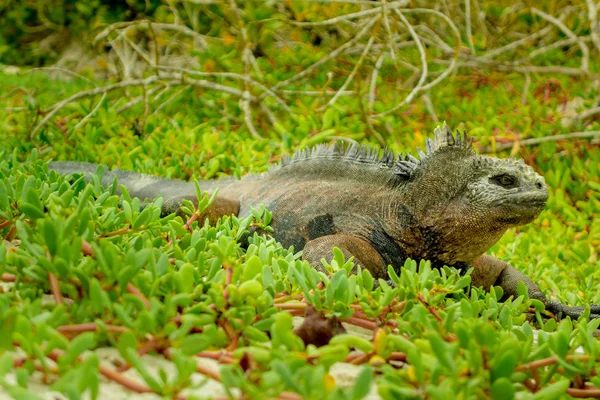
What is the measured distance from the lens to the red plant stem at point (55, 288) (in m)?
1.31

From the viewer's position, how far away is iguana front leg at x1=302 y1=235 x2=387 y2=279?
2.58 metres

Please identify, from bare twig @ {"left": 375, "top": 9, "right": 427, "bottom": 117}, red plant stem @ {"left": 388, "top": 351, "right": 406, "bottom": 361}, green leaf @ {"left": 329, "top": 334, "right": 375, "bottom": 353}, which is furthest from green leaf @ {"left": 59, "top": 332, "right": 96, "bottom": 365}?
bare twig @ {"left": 375, "top": 9, "right": 427, "bottom": 117}

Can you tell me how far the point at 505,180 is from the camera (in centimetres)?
279

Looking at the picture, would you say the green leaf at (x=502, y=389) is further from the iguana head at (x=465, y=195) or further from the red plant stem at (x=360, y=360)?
the iguana head at (x=465, y=195)

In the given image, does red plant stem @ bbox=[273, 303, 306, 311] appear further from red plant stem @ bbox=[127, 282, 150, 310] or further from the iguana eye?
the iguana eye

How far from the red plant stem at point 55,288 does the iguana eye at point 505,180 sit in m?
1.94

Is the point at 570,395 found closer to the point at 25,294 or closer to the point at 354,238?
the point at 25,294

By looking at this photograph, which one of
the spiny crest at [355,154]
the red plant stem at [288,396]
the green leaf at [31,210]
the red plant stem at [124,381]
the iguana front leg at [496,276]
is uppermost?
the green leaf at [31,210]

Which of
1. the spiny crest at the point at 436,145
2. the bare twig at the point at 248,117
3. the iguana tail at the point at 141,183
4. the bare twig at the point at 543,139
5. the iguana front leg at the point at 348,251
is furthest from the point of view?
the bare twig at the point at 248,117

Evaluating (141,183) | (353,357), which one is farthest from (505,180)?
(141,183)

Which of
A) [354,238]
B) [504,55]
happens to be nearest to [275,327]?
[354,238]

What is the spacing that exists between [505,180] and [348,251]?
709mm

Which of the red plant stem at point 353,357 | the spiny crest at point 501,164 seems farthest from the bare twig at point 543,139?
the red plant stem at point 353,357

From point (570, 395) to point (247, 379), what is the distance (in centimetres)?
65
